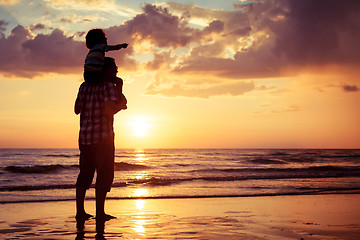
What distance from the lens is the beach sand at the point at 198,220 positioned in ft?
13.3

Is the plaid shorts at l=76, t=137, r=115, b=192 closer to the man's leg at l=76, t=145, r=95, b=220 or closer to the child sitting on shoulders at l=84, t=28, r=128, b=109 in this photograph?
the man's leg at l=76, t=145, r=95, b=220

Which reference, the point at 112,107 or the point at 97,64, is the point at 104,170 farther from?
the point at 97,64

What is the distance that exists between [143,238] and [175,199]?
13.5 feet

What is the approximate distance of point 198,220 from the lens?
502cm

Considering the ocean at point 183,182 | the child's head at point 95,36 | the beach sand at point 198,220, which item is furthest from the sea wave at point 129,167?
the child's head at point 95,36

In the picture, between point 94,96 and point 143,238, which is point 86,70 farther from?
point 143,238

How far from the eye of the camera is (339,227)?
4.60 m

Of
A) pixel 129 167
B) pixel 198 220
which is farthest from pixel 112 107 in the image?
pixel 129 167

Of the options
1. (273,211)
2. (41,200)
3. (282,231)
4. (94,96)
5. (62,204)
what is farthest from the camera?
(41,200)

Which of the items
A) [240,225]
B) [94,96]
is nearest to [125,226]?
[240,225]

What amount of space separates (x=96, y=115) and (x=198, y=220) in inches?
84.7

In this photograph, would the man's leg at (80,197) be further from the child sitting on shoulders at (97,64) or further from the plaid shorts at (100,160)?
the child sitting on shoulders at (97,64)

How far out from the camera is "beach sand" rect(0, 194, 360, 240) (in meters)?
4.06

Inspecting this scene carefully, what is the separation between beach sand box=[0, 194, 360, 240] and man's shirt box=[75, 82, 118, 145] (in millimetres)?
1047
